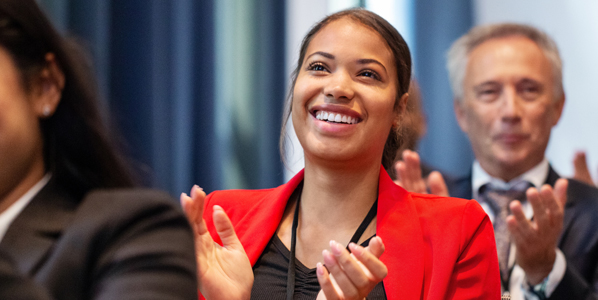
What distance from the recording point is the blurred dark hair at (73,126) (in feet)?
2.83

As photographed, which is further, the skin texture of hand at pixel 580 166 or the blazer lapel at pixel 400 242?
the skin texture of hand at pixel 580 166

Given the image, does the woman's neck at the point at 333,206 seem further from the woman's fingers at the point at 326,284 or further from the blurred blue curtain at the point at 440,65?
the blurred blue curtain at the point at 440,65

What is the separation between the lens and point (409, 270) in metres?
1.45

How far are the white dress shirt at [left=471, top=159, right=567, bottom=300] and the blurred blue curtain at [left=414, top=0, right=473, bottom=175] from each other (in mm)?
926

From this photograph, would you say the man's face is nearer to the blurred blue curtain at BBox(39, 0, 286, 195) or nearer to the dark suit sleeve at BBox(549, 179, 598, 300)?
the dark suit sleeve at BBox(549, 179, 598, 300)

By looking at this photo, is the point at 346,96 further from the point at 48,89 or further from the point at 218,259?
the point at 48,89

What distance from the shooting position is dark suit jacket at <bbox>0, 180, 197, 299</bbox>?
2.31ft

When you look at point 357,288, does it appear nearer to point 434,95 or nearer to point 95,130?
point 95,130

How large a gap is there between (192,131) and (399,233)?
71.3 inches

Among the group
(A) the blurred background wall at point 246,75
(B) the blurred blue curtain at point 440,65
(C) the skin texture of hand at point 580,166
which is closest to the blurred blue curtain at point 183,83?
(A) the blurred background wall at point 246,75

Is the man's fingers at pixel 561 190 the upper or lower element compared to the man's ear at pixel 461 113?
lower

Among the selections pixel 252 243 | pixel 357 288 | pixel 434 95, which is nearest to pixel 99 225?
pixel 357 288

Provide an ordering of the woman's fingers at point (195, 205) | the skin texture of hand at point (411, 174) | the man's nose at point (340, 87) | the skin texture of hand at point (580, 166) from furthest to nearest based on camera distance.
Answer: the skin texture of hand at point (580, 166), the skin texture of hand at point (411, 174), the man's nose at point (340, 87), the woman's fingers at point (195, 205)

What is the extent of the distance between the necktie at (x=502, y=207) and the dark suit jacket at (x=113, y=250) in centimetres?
162
